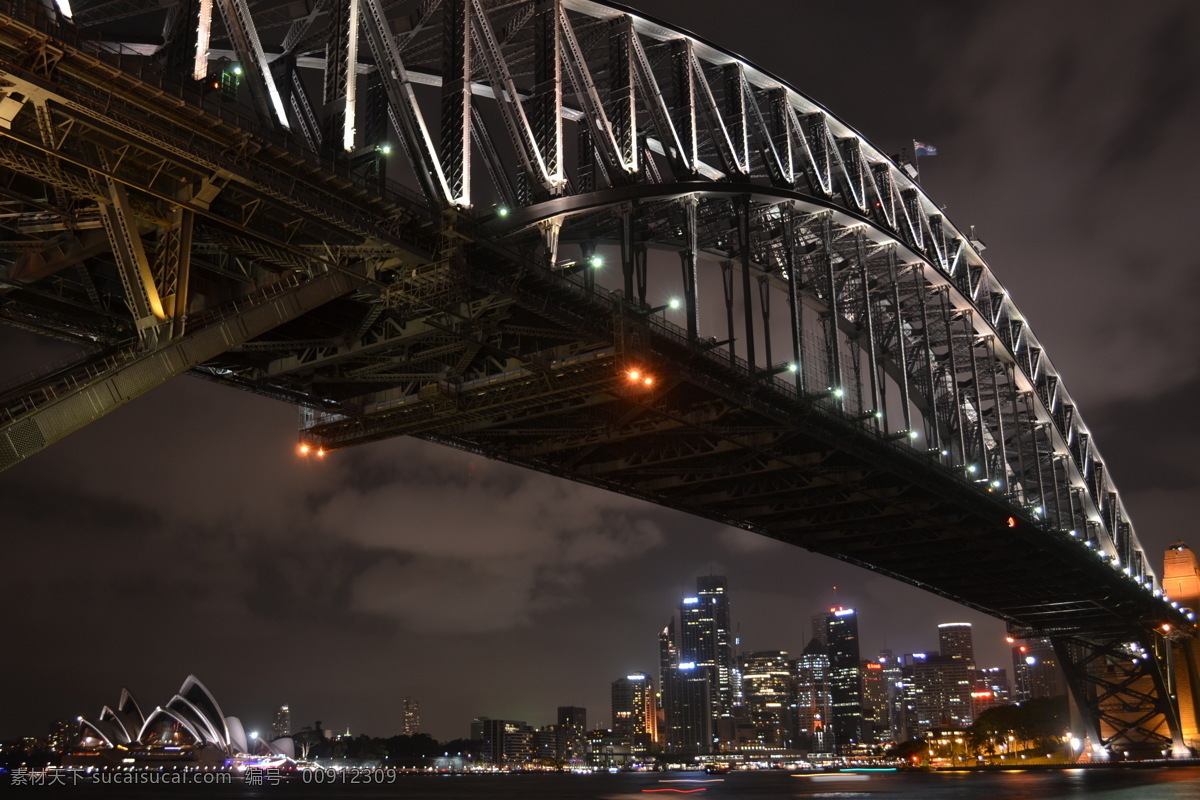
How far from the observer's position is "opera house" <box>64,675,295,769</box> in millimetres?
141125

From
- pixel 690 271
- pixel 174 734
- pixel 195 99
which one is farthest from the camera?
pixel 174 734

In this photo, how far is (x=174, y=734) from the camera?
481 feet

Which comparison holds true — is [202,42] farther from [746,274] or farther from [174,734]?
[174,734]

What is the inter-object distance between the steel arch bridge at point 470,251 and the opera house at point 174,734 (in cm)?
10055

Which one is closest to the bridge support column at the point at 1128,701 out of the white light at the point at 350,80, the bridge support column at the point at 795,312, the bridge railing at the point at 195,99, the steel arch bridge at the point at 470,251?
the steel arch bridge at the point at 470,251

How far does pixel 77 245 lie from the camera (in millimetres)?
30828

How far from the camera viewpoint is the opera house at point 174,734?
463 feet

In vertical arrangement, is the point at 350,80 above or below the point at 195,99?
above

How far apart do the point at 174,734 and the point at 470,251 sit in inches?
5268

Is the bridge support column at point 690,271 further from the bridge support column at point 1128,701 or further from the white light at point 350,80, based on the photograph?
the bridge support column at point 1128,701

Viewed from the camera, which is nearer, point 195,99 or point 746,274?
point 195,99

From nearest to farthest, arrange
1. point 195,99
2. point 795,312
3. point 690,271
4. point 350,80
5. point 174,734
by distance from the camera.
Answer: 1. point 195,99
2. point 350,80
3. point 690,271
4. point 795,312
5. point 174,734

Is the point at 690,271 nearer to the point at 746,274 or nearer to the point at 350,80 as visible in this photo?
the point at 746,274

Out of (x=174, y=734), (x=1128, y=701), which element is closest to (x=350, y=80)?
(x=1128, y=701)
